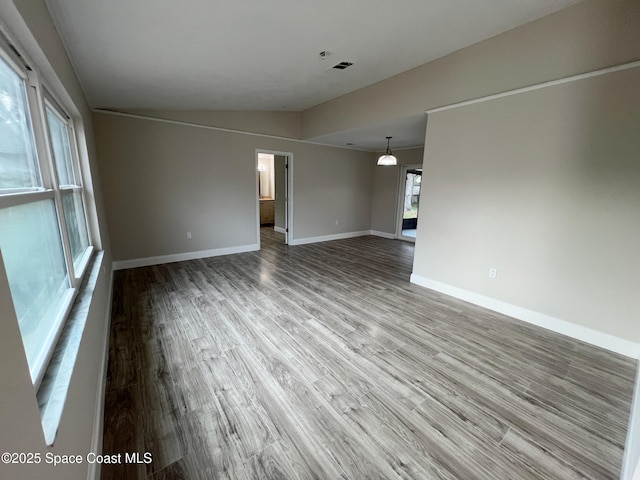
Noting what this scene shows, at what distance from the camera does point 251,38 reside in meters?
2.32

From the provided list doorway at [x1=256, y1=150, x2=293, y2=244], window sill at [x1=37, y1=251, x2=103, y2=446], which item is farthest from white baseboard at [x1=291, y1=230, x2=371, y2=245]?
window sill at [x1=37, y1=251, x2=103, y2=446]

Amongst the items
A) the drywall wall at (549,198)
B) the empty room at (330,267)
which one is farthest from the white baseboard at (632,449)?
the drywall wall at (549,198)

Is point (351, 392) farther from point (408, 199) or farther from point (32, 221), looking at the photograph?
point (408, 199)

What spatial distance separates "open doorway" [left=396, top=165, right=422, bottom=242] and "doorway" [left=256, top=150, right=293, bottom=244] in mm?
2947

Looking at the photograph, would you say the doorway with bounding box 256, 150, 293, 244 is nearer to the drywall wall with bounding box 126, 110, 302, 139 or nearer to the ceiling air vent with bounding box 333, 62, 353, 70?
the drywall wall with bounding box 126, 110, 302, 139

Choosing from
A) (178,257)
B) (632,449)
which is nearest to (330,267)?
(178,257)

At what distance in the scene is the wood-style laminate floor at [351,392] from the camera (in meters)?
1.38

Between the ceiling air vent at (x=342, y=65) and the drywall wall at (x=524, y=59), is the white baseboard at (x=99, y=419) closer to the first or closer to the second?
the ceiling air vent at (x=342, y=65)

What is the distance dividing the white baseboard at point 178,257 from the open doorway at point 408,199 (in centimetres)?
380

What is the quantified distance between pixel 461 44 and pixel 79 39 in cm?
349

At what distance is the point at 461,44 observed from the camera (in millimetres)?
2852

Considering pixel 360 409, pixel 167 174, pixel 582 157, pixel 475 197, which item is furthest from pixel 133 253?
pixel 582 157

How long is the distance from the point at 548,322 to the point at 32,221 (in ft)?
13.5

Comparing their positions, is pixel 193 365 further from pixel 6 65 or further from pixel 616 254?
pixel 616 254
